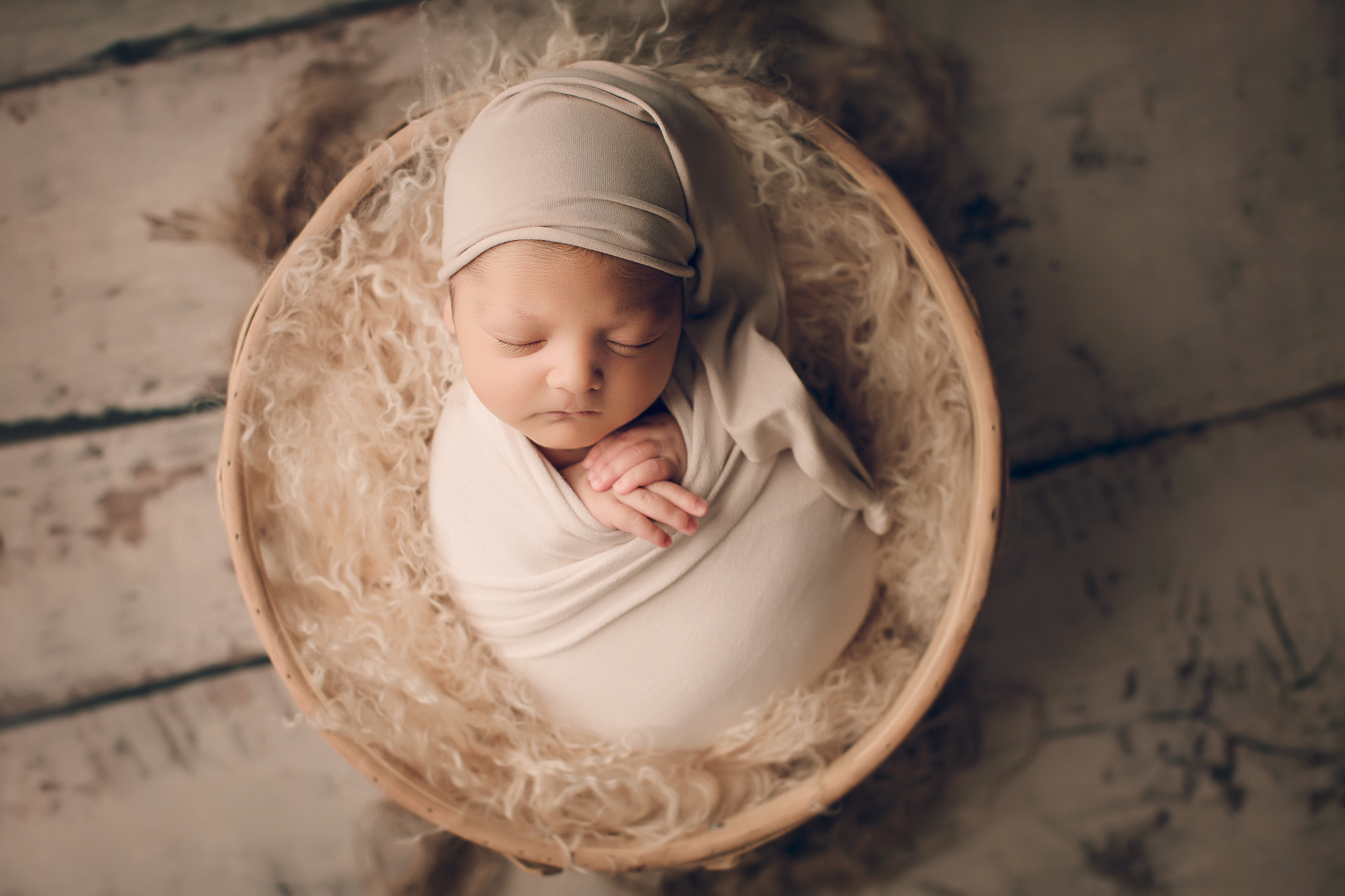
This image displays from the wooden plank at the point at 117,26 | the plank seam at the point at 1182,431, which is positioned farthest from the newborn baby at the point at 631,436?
the wooden plank at the point at 117,26

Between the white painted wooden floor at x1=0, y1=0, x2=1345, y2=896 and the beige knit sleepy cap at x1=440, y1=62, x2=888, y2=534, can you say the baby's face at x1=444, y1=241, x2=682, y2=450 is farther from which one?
the white painted wooden floor at x1=0, y1=0, x2=1345, y2=896

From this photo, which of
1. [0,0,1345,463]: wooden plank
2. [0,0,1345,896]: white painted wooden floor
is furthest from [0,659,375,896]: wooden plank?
[0,0,1345,463]: wooden plank

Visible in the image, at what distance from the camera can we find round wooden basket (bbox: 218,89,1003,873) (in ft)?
2.80

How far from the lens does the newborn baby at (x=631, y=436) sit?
0.66m

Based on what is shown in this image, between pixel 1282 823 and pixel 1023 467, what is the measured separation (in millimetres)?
657

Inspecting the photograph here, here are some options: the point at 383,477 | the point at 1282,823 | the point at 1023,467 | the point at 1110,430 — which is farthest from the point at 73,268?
the point at 1282,823

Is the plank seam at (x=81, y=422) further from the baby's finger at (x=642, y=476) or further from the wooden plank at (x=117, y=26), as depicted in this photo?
the baby's finger at (x=642, y=476)

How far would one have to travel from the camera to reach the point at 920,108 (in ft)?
3.71

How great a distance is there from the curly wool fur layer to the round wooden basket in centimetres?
2

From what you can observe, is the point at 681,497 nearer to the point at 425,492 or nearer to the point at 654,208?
the point at 654,208

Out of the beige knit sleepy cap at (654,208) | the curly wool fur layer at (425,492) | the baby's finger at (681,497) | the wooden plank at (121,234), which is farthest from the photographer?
the wooden plank at (121,234)

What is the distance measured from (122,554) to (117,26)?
2.49ft

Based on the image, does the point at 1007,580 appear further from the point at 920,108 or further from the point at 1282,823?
the point at 920,108

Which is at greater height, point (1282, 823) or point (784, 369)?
point (784, 369)
